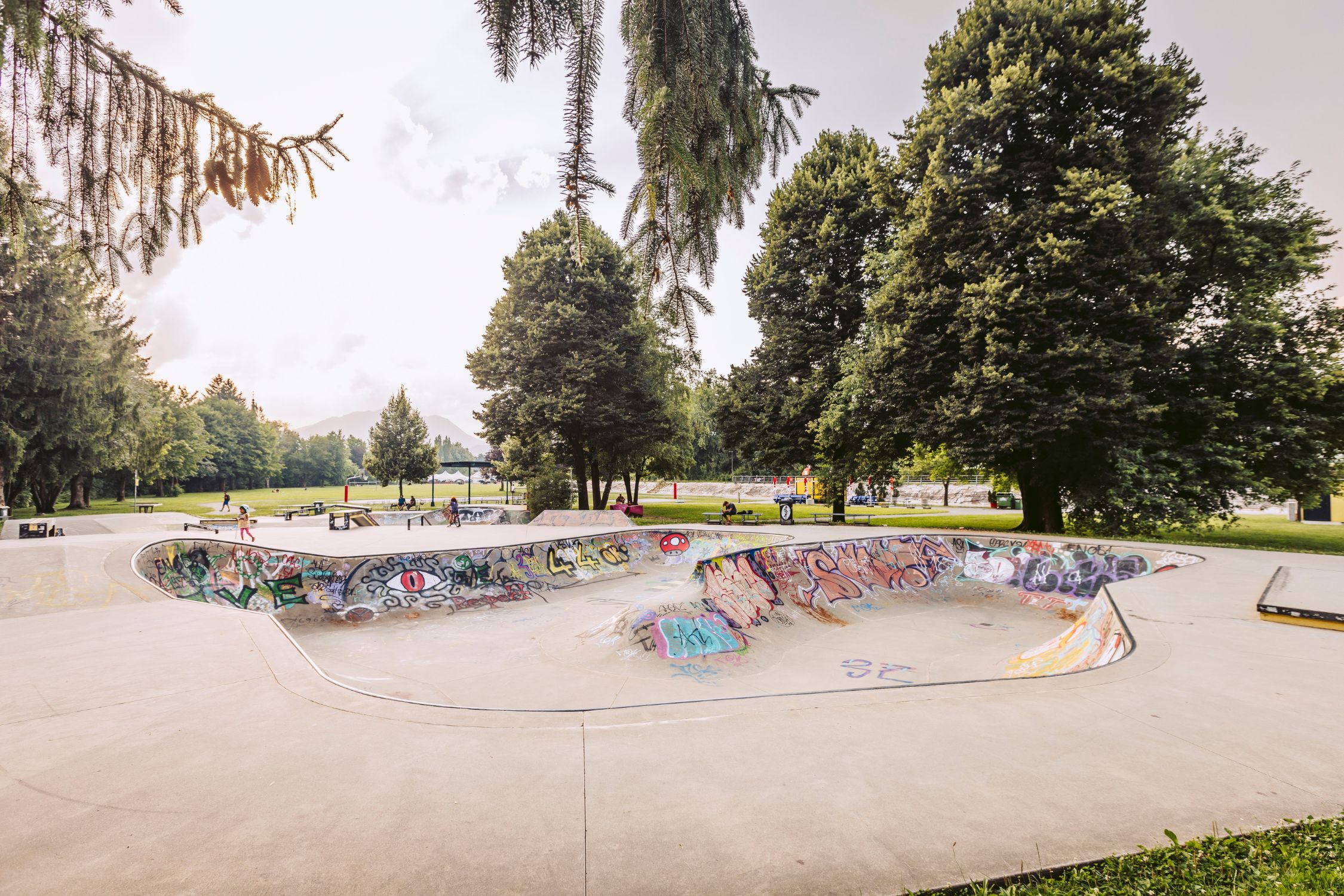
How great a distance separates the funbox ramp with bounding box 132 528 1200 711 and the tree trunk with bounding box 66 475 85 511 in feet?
103

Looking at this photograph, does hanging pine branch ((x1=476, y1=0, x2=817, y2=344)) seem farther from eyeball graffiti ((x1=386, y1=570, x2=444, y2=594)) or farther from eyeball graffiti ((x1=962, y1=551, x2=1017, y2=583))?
eyeball graffiti ((x1=962, y1=551, x2=1017, y2=583))

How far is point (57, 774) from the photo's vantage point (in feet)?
10.3

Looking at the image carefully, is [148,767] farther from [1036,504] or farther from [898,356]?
[1036,504]

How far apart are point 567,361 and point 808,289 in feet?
36.9

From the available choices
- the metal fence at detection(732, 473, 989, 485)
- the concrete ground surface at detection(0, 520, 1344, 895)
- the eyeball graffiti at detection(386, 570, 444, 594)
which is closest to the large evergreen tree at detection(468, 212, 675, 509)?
the metal fence at detection(732, 473, 989, 485)

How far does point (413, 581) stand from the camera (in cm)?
1167

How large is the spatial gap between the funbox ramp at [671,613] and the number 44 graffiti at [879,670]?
4cm

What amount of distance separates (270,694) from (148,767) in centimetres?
123

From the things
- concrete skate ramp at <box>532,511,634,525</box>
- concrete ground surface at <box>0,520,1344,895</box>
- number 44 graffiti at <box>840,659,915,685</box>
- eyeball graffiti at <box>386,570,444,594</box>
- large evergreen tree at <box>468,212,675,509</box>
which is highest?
large evergreen tree at <box>468,212,675,509</box>

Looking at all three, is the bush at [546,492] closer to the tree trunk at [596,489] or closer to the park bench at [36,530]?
the tree trunk at [596,489]

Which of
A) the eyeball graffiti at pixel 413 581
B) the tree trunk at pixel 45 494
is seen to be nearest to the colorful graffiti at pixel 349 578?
the eyeball graffiti at pixel 413 581

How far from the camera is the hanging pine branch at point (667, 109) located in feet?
7.40

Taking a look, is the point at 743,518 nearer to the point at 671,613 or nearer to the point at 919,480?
the point at 671,613

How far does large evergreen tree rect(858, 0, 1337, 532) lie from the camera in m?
14.4
